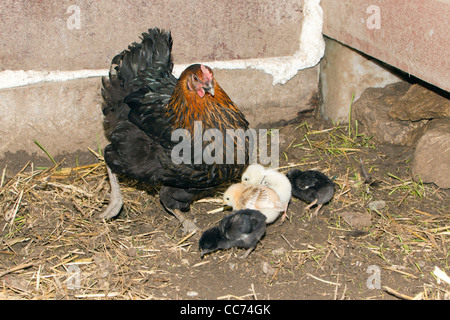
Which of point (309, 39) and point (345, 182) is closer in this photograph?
point (345, 182)

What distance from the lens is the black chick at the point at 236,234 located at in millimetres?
3967

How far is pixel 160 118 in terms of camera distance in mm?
4141

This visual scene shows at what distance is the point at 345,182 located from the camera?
4.93 m

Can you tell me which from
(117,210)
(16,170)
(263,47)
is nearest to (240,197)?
(117,210)

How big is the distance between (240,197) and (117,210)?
1.17 metres

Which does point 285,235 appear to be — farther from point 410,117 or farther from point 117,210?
point 410,117

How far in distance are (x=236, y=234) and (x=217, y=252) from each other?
360 millimetres

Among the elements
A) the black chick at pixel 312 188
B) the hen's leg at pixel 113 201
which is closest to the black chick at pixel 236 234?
the black chick at pixel 312 188

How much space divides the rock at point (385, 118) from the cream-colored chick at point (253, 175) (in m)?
1.63

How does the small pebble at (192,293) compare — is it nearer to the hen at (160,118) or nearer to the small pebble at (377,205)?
the hen at (160,118)

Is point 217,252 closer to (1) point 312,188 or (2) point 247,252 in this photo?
(2) point 247,252

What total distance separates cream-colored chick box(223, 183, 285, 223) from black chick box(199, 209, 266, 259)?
0.18m

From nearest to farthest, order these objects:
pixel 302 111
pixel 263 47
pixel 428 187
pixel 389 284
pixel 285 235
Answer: pixel 389 284
pixel 285 235
pixel 428 187
pixel 263 47
pixel 302 111

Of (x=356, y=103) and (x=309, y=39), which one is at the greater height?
(x=309, y=39)
